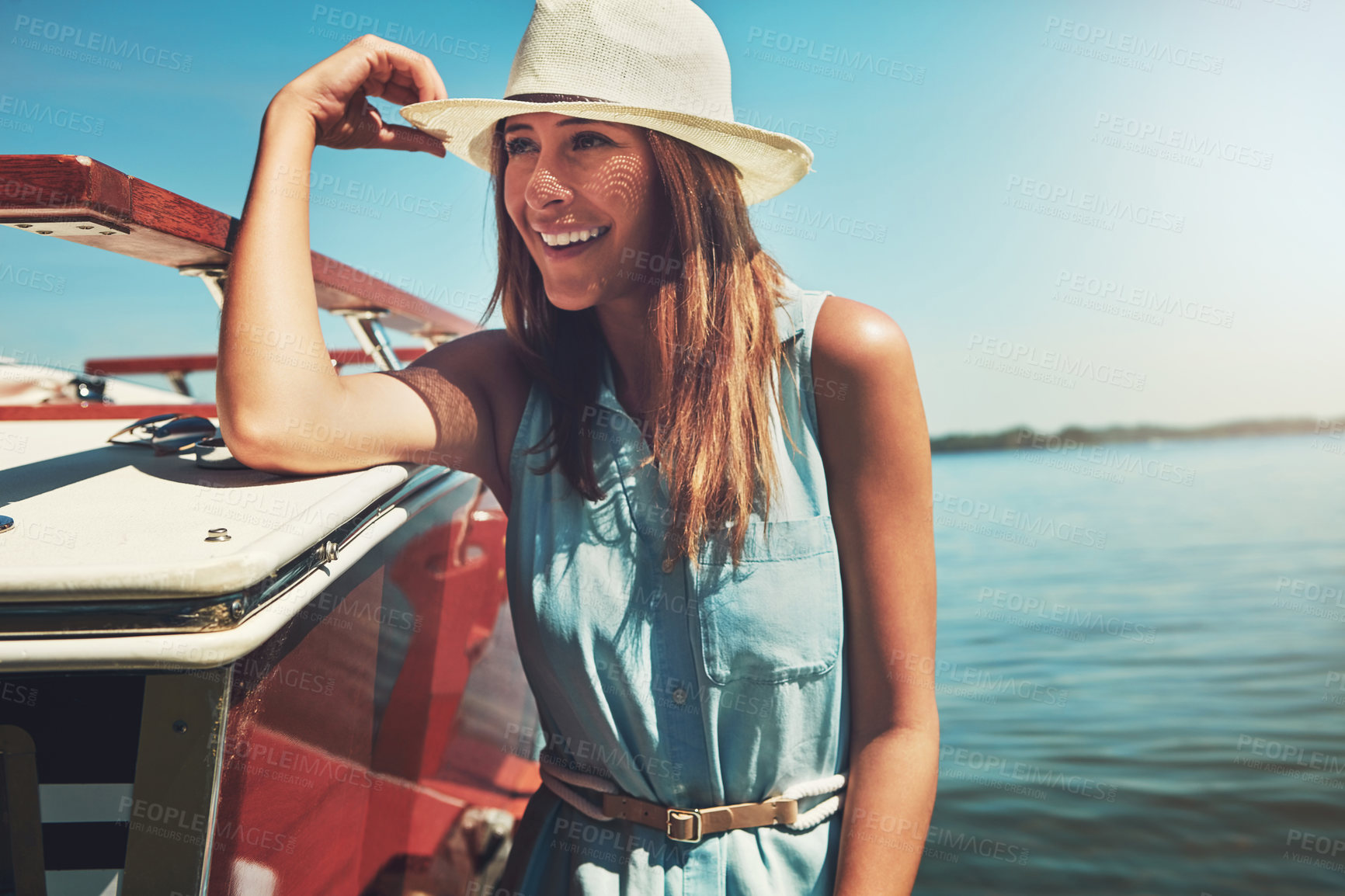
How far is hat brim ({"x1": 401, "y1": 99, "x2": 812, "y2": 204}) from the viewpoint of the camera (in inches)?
53.1

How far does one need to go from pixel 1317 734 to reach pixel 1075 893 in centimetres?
271

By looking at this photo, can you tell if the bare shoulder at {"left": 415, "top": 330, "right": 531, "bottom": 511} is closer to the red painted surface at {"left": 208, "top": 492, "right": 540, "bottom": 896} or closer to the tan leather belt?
the red painted surface at {"left": 208, "top": 492, "right": 540, "bottom": 896}

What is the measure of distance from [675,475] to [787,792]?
0.53 m

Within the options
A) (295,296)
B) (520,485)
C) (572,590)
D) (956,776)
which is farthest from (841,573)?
(956,776)

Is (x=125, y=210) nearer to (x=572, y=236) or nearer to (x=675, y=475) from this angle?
(x=572, y=236)

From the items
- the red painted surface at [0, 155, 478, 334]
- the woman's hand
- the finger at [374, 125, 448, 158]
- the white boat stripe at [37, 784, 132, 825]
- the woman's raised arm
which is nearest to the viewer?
the white boat stripe at [37, 784, 132, 825]

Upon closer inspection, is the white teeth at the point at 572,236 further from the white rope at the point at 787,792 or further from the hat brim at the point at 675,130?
the white rope at the point at 787,792

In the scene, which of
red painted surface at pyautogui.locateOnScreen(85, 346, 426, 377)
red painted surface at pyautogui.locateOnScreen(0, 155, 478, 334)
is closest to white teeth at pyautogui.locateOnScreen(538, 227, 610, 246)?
red painted surface at pyautogui.locateOnScreen(0, 155, 478, 334)

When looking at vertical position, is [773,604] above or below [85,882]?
above

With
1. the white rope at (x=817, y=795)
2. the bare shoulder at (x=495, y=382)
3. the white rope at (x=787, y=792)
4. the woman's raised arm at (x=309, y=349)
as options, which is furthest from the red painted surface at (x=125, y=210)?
the white rope at (x=817, y=795)

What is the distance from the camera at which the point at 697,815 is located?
1286mm

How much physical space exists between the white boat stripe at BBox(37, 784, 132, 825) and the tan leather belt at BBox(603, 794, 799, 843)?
0.69 m

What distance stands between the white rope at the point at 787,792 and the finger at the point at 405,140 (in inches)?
48.1

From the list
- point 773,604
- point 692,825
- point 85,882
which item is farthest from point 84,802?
point 773,604
